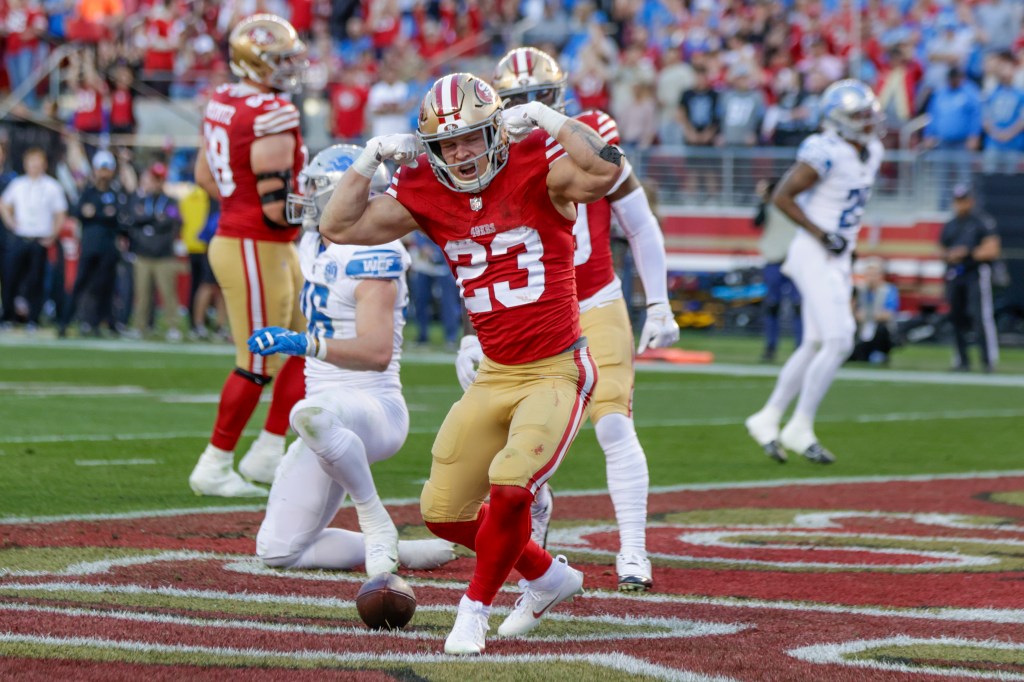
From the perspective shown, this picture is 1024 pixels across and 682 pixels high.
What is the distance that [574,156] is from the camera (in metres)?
4.48

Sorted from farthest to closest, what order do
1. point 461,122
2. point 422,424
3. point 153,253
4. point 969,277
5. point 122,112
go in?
point 122,112
point 153,253
point 969,277
point 422,424
point 461,122

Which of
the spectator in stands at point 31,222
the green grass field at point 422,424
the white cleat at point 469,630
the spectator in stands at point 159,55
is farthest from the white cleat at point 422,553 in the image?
the spectator in stands at point 159,55

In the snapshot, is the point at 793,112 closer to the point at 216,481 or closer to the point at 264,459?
the point at 264,459

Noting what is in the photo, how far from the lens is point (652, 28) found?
22.7 meters

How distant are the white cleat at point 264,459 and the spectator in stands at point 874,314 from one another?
33.1 ft

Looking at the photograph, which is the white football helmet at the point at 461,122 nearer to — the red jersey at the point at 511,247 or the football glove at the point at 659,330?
the red jersey at the point at 511,247

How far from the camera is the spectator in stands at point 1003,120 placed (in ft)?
60.2

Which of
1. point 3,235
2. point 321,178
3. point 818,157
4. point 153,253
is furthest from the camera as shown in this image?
point 3,235

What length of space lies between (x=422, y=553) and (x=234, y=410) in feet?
6.13

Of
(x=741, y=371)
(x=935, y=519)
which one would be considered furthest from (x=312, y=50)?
(x=935, y=519)

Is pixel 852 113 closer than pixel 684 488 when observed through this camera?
No

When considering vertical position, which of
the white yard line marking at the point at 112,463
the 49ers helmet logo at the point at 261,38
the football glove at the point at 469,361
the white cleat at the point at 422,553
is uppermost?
the 49ers helmet logo at the point at 261,38

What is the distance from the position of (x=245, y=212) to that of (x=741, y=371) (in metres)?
8.16

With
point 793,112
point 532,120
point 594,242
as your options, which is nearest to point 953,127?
point 793,112
